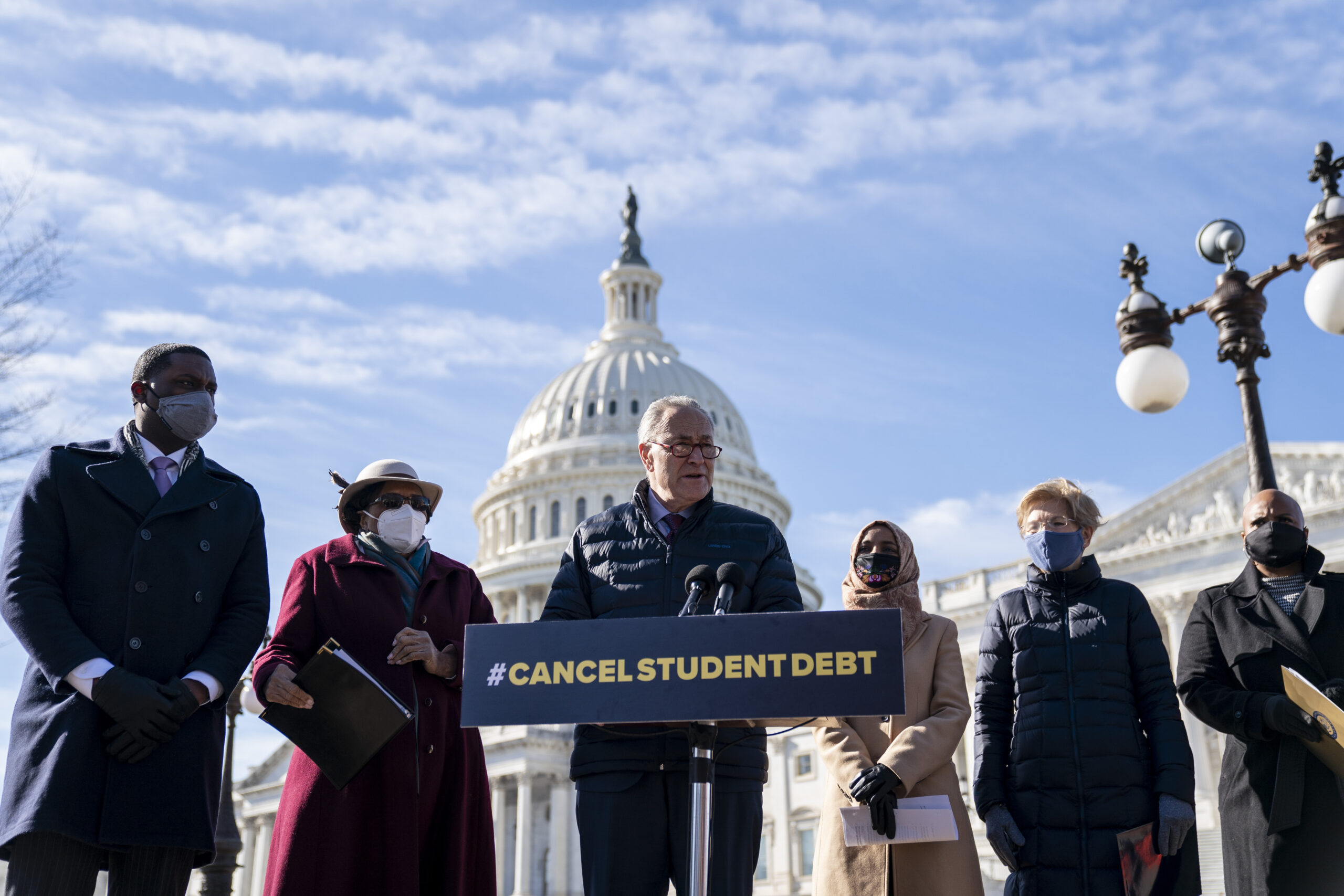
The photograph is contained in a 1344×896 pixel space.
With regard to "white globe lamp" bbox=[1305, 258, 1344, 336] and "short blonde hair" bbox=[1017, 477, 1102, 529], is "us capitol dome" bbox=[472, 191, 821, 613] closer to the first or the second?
"white globe lamp" bbox=[1305, 258, 1344, 336]

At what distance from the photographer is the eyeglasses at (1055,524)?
637 centimetres

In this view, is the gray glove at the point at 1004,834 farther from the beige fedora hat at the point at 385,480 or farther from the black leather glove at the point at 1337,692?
the beige fedora hat at the point at 385,480

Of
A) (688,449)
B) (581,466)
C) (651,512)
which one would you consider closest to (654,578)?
(651,512)

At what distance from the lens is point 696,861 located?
408 centimetres

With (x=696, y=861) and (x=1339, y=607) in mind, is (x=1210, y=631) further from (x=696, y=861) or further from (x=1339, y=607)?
(x=696, y=861)

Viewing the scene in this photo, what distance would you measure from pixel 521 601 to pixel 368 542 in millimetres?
72704

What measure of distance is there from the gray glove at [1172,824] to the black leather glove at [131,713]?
4.06 metres

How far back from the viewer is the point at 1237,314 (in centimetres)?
1021

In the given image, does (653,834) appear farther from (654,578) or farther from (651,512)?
(651,512)

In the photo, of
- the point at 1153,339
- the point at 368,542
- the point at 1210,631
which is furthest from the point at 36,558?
the point at 1153,339

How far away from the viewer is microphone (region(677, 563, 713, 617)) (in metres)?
4.25

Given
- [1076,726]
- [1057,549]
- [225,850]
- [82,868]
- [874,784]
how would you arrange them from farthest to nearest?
1. [225,850]
2. [1057,549]
3. [1076,726]
4. [874,784]
5. [82,868]

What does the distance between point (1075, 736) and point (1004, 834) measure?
540 millimetres

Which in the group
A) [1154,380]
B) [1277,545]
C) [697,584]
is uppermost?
[1154,380]
